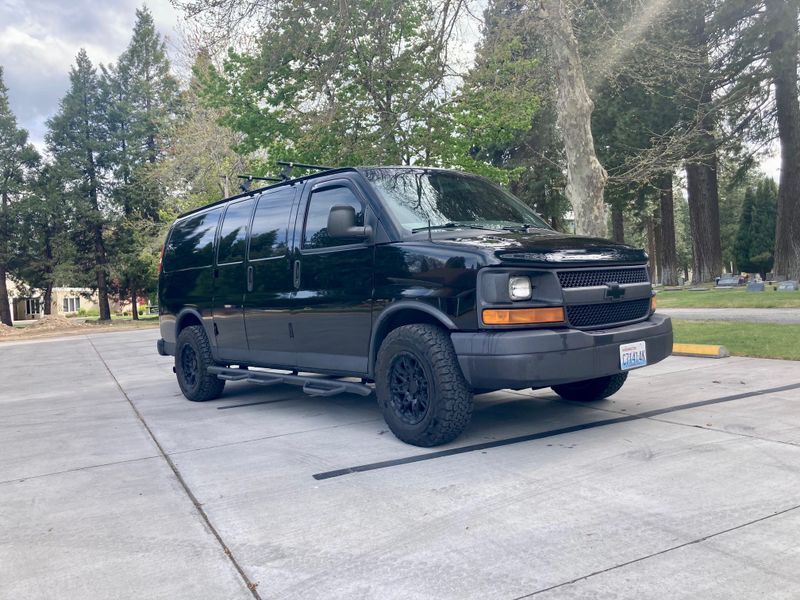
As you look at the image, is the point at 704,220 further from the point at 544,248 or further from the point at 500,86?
the point at 544,248

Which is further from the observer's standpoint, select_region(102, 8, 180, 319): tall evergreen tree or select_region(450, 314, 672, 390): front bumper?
select_region(102, 8, 180, 319): tall evergreen tree

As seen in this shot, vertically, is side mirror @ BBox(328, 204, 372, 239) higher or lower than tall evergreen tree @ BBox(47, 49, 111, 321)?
lower

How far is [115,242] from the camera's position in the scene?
43750 mm

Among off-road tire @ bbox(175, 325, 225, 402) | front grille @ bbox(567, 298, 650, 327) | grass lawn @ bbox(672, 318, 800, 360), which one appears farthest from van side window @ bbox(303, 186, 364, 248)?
grass lawn @ bbox(672, 318, 800, 360)

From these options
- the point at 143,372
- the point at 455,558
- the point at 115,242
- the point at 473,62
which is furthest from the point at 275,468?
the point at 115,242

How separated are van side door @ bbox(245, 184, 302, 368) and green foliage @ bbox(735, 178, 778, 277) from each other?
43726 mm

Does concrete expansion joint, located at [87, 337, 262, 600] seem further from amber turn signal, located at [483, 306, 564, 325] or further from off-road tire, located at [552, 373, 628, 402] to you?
off-road tire, located at [552, 373, 628, 402]

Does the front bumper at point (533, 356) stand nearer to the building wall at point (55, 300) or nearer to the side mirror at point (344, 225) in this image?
the side mirror at point (344, 225)

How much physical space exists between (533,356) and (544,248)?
795 mm

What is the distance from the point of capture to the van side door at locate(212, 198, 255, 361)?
671 centimetres

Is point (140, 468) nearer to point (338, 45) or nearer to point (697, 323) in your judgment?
point (338, 45)

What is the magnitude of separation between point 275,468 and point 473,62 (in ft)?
37.1

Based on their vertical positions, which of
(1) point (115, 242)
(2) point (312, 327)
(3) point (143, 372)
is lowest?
(3) point (143, 372)

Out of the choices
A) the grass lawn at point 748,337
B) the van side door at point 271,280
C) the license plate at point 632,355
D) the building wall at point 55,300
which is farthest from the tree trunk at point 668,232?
the building wall at point 55,300
